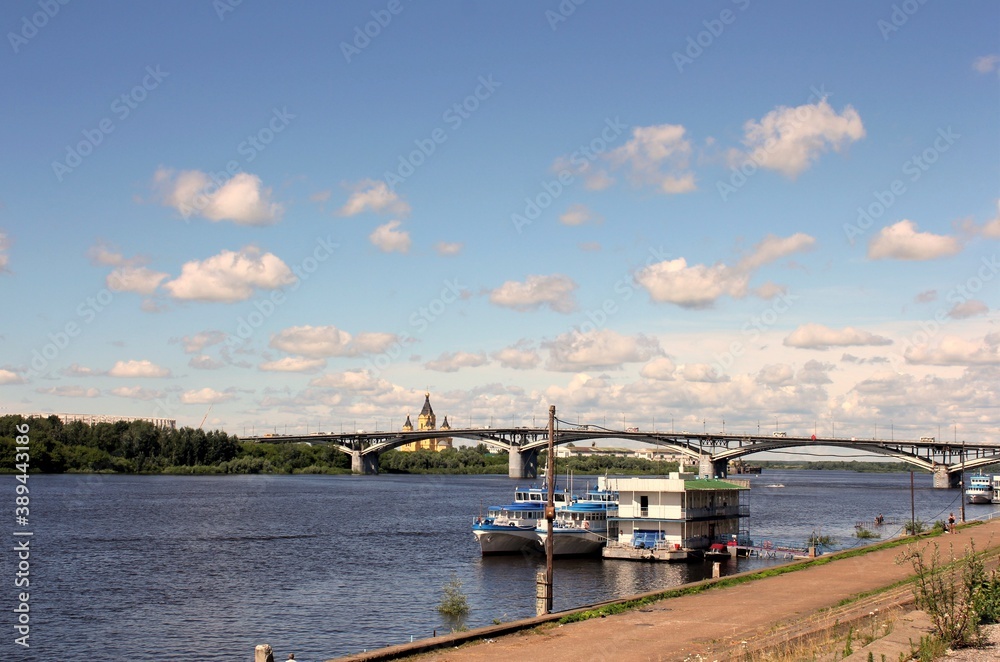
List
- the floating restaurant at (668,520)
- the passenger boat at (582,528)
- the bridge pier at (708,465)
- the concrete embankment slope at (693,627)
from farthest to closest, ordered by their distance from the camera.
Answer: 1. the bridge pier at (708,465)
2. the passenger boat at (582,528)
3. the floating restaurant at (668,520)
4. the concrete embankment slope at (693,627)

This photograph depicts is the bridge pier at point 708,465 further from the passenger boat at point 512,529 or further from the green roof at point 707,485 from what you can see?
the green roof at point 707,485

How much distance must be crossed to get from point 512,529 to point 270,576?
18.4 metres

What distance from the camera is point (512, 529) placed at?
2640 inches

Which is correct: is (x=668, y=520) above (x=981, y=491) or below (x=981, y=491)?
above

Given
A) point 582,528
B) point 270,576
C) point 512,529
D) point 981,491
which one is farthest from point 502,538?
point 981,491

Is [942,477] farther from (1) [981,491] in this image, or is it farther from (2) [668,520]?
(2) [668,520]

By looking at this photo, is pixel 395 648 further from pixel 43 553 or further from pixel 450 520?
pixel 450 520

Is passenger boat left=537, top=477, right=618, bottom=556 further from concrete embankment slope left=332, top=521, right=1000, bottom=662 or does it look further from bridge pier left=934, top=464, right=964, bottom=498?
bridge pier left=934, top=464, right=964, bottom=498

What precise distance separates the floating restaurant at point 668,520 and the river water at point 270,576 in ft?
4.99

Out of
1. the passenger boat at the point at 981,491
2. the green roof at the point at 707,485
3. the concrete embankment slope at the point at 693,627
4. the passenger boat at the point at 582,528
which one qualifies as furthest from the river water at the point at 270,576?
the passenger boat at the point at 981,491

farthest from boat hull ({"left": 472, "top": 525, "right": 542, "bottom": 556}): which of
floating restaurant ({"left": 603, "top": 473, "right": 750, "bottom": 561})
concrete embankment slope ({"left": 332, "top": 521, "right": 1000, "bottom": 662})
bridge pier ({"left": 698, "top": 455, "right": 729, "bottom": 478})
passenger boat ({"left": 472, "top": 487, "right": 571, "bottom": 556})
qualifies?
bridge pier ({"left": 698, "top": 455, "right": 729, "bottom": 478})

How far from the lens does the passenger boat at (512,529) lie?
6681 centimetres

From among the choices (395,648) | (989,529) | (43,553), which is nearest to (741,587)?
(395,648)

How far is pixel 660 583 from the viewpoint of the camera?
52625 mm
